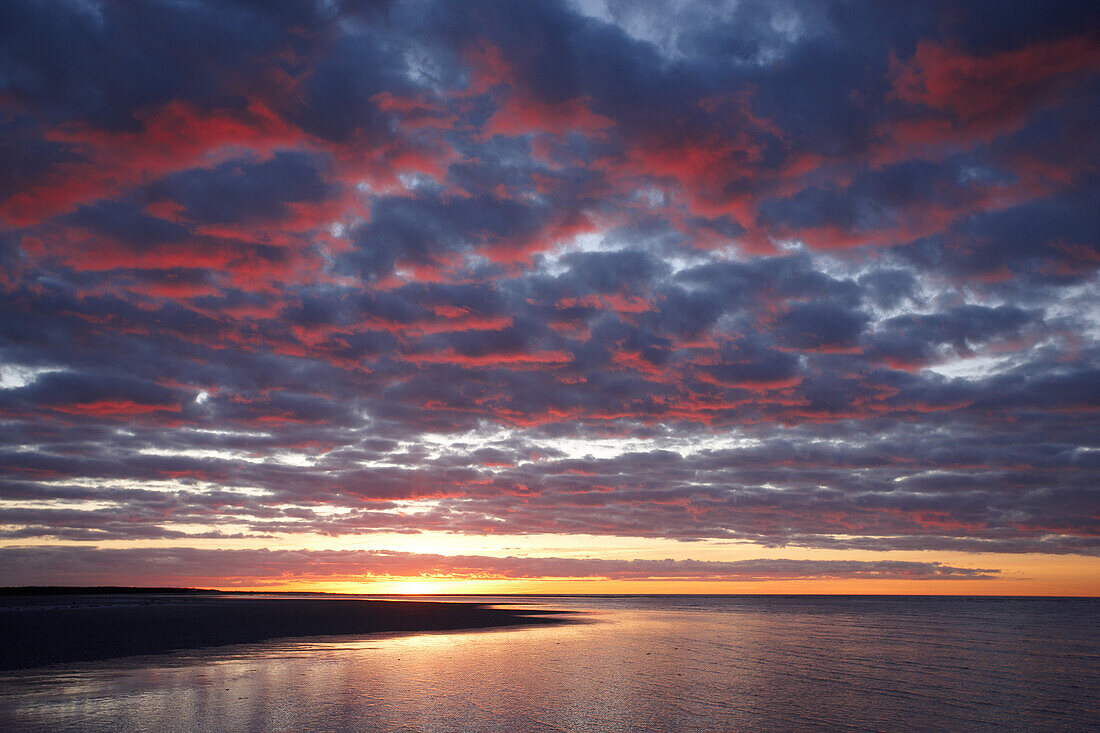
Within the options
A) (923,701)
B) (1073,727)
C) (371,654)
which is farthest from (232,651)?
(1073,727)

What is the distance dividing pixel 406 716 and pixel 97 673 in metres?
17.2

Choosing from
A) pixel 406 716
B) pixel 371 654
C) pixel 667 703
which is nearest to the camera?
pixel 406 716

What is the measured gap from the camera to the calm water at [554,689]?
2127 cm

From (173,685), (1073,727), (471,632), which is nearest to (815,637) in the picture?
(471,632)

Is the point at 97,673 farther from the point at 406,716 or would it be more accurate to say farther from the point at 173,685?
the point at 406,716

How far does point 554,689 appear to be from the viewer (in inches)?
→ 1084

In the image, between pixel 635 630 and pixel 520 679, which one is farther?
pixel 635 630

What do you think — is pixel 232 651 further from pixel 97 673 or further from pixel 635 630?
pixel 635 630

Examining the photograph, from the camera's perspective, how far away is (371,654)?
38.5m

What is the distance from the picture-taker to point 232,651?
39562 millimetres

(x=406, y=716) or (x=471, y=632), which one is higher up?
(x=406, y=716)

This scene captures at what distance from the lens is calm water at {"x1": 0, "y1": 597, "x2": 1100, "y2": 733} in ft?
69.8

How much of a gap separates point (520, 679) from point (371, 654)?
40.5 ft

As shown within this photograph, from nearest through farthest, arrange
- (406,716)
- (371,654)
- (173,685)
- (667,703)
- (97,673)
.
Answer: (406,716) < (667,703) < (173,685) < (97,673) < (371,654)
